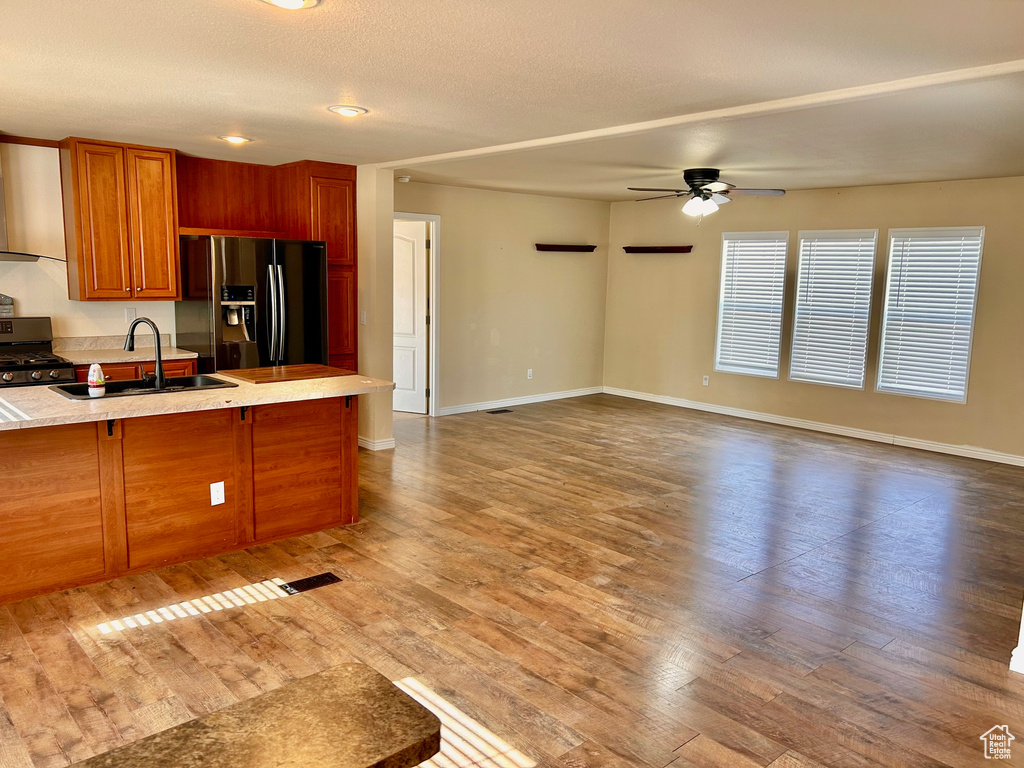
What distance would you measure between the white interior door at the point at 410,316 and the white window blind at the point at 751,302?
128 inches

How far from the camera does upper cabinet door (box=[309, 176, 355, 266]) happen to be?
19.2 feet

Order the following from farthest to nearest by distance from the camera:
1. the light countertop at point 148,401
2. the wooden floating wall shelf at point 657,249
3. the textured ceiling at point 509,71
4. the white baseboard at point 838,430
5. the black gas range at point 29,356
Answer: the wooden floating wall shelf at point 657,249 < the white baseboard at point 838,430 < the black gas range at point 29,356 < the light countertop at point 148,401 < the textured ceiling at point 509,71

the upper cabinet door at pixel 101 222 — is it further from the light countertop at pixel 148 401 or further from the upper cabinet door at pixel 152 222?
the light countertop at pixel 148 401

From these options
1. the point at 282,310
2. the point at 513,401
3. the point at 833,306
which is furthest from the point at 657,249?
the point at 282,310

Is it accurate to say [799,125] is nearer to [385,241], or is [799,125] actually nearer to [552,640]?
[552,640]

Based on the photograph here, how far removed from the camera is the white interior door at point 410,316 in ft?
24.6

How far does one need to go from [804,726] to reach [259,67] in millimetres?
3348

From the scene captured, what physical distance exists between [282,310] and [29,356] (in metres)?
1.68

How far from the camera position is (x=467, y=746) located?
7.77 ft

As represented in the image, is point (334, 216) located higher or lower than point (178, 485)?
higher

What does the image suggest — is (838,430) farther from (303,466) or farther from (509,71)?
(509,71)

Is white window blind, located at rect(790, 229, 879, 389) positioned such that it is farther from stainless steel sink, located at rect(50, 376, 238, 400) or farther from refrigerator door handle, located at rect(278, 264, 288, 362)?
stainless steel sink, located at rect(50, 376, 238, 400)

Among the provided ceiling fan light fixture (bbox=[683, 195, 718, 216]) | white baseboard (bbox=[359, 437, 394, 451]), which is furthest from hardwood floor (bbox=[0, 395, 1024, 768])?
ceiling fan light fixture (bbox=[683, 195, 718, 216])

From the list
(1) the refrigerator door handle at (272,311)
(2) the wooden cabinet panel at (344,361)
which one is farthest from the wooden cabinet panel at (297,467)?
(2) the wooden cabinet panel at (344,361)
